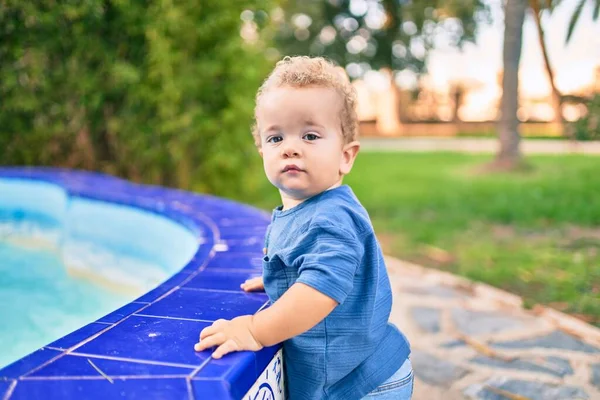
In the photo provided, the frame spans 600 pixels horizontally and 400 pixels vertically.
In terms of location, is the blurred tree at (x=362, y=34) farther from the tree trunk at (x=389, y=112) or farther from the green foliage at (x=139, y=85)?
the green foliage at (x=139, y=85)

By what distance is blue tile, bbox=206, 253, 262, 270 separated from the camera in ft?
7.66

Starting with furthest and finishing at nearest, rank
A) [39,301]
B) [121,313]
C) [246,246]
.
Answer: [39,301] → [246,246] → [121,313]

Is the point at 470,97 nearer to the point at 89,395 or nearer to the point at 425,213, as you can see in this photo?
the point at 425,213

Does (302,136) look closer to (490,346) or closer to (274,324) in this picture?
(274,324)

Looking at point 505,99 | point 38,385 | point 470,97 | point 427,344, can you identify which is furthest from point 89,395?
point 470,97

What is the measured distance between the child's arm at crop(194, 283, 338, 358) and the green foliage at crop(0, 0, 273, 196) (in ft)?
17.0

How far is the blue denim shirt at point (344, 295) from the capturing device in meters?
1.46

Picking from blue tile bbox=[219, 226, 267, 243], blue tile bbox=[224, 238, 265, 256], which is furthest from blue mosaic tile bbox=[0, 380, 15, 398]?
blue tile bbox=[219, 226, 267, 243]

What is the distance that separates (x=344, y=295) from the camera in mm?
1414

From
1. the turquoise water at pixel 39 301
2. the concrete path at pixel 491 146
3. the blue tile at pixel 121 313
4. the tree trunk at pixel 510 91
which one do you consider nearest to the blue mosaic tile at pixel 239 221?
the turquoise water at pixel 39 301

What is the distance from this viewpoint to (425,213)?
7.29 metres

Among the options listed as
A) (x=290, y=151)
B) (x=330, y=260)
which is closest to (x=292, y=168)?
(x=290, y=151)

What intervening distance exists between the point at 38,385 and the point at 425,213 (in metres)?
6.37

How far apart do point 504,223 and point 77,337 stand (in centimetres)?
573
